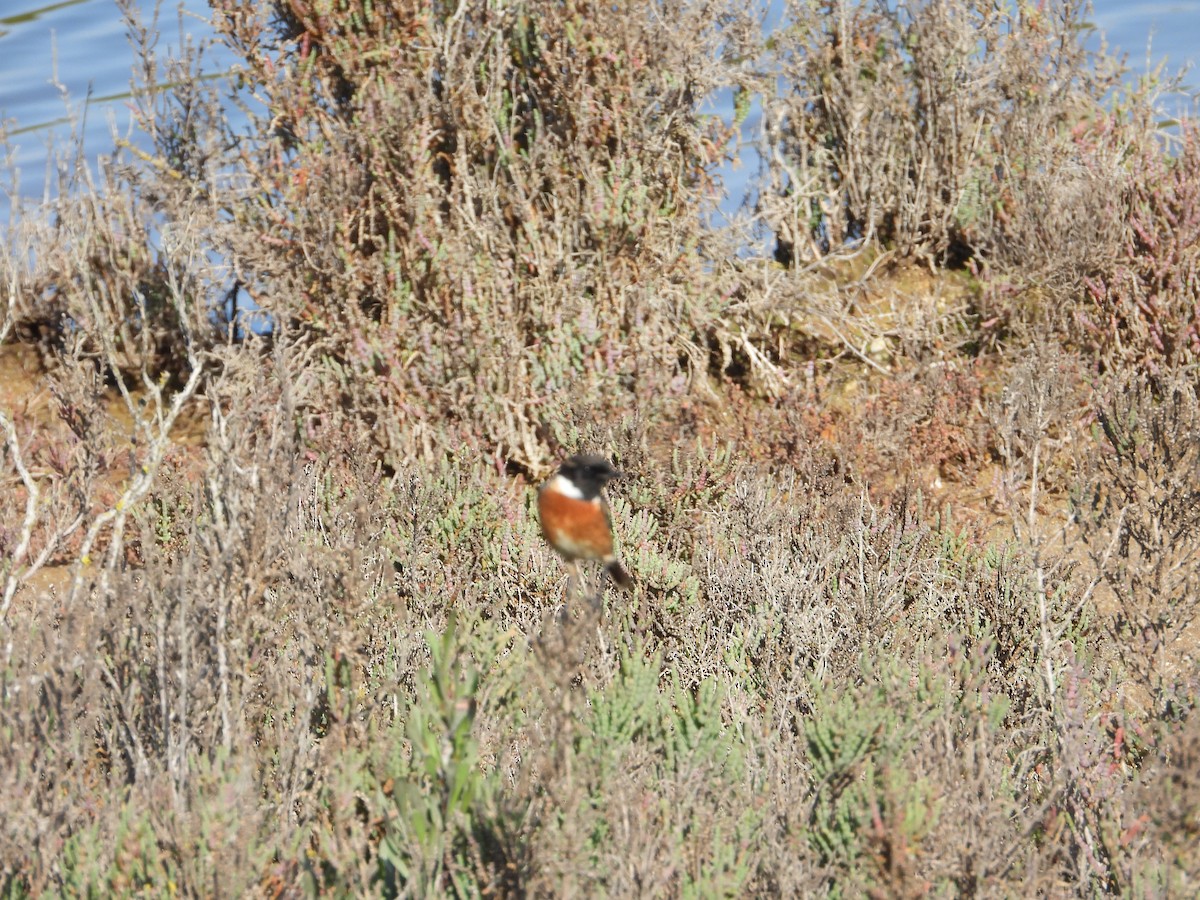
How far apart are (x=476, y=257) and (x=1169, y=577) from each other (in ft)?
10.8

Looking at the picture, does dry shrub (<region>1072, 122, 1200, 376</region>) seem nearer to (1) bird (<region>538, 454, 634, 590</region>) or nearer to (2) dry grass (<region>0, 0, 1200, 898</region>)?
(2) dry grass (<region>0, 0, 1200, 898</region>)

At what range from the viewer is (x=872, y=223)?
7.46 m

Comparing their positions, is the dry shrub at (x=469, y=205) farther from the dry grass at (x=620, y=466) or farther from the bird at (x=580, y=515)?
the bird at (x=580, y=515)

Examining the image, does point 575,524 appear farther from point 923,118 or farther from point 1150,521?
point 923,118

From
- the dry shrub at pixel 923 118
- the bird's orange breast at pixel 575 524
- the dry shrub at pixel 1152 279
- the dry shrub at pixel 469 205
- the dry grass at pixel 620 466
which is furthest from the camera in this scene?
the dry shrub at pixel 923 118

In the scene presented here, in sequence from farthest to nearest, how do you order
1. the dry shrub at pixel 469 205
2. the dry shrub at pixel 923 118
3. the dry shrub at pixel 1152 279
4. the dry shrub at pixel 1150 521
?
the dry shrub at pixel 923 118 < the dry shrub at pixel 1152 279 < the dry shrub at pixel 469 205 < the dry shrub at pixel 1150 521

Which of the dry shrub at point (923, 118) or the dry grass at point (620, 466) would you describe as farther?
the dry shrub at point (923, 118)

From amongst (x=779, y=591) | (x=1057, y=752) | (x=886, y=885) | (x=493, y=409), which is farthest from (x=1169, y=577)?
(x=493, y=409)

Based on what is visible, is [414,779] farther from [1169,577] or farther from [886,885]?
[1169,577]

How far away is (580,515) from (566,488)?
11 cm

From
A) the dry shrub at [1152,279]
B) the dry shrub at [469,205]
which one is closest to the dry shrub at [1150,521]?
the dry shrub at [1152,279]

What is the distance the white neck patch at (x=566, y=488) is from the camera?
3.17 meters

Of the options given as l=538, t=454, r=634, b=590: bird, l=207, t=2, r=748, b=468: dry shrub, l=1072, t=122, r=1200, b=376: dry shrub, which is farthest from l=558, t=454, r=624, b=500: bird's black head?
l=1072, t=122, r=1200, b=376: dry shrub

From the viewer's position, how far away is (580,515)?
3113 mm
